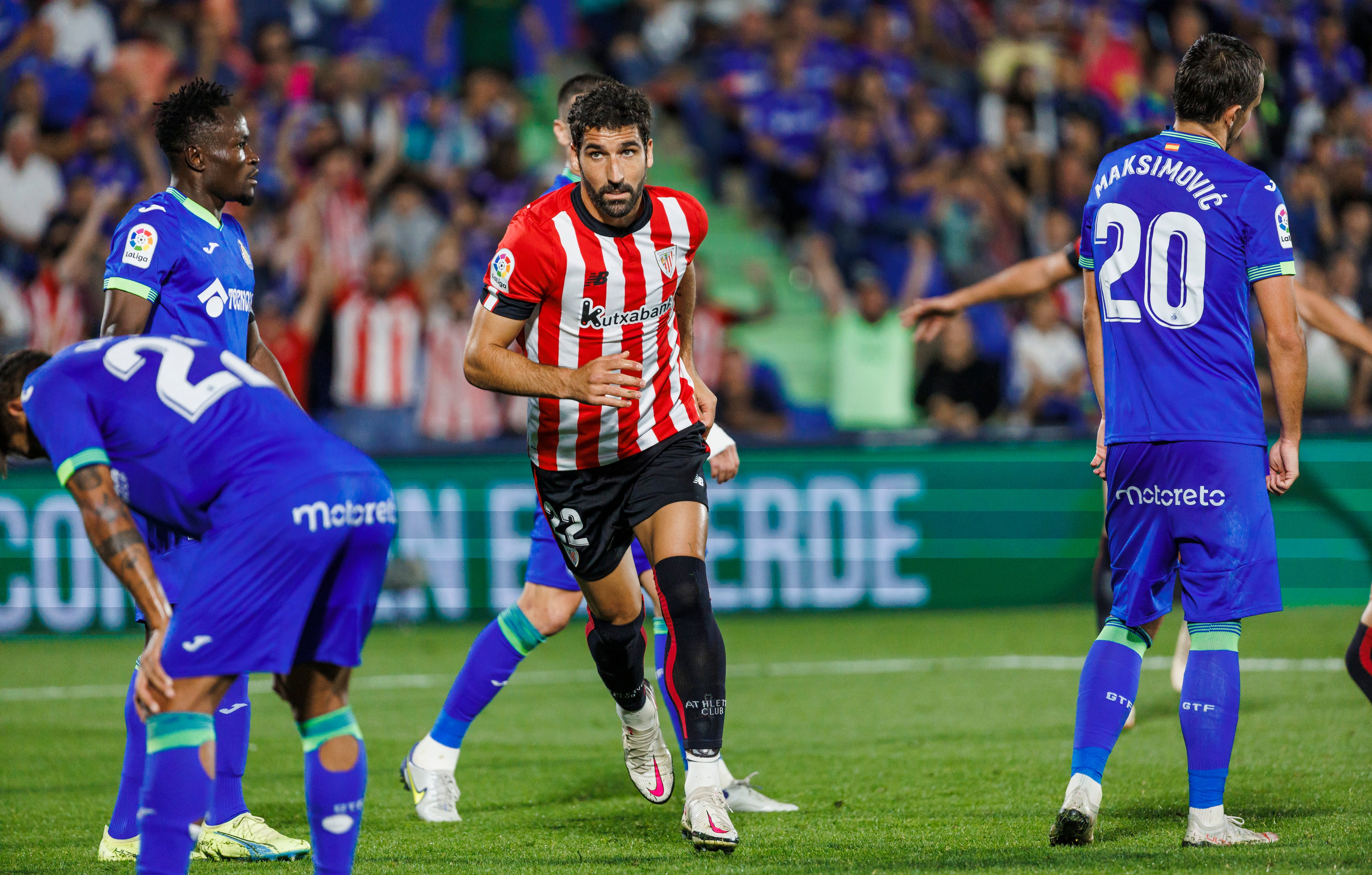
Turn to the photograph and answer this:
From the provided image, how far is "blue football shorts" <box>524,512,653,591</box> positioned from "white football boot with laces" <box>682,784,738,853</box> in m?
1.40

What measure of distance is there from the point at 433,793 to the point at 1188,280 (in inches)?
133

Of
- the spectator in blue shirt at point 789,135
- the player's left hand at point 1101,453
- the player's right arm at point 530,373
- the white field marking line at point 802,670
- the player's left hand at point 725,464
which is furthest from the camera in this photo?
the spectator in blue shirt at point 789,135

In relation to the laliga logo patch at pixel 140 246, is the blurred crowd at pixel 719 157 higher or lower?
higher

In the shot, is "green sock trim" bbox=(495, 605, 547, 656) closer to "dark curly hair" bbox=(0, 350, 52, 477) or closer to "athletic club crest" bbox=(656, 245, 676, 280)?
"athletic club crest" bbox=(656, 245, 676, 280)

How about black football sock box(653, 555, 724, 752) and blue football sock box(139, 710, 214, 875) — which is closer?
blue football sock box(139, 710, 214, 875)

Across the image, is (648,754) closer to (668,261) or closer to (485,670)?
(485,670)

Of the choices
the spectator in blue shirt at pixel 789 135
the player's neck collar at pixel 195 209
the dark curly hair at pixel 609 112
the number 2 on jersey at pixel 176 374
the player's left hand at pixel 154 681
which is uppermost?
the spectator in blue shirt at pixel 789 135

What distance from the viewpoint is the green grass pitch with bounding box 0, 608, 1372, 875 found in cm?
485

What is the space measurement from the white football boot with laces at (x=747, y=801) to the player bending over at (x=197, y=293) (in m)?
1.60

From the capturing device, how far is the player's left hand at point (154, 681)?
370 centimetres

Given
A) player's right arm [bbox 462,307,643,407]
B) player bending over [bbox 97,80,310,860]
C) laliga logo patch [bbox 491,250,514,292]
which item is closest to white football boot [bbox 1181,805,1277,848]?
player's right arm [bbox 462,307,643,407]

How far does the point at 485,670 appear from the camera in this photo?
19.7 ft

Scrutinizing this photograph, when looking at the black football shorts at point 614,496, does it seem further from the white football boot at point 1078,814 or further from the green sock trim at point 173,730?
the green sock trim at point 173,730

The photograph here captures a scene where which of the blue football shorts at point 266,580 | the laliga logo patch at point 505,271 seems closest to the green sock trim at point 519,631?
the laliga logo patch at point 505,271
